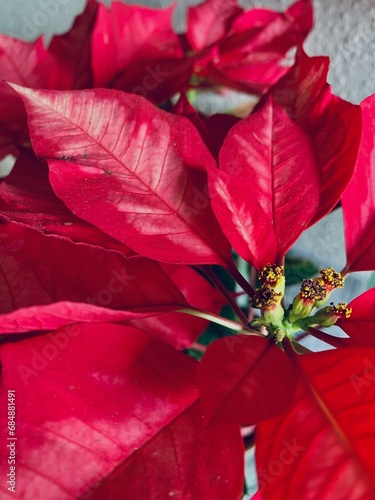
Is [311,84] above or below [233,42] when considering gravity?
below

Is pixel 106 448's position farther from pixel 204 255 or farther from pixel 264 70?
pixel 264 70

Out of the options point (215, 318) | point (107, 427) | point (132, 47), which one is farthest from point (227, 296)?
point (132, 47)

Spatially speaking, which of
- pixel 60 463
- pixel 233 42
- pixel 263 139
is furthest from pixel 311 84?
pixel 60 463

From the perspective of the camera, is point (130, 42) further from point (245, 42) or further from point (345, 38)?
point (345, 38)

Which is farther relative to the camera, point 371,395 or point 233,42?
point 233,42

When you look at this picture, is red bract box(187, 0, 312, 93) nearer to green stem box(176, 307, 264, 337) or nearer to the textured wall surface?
the textured wall surface

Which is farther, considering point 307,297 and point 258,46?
point 258,46
